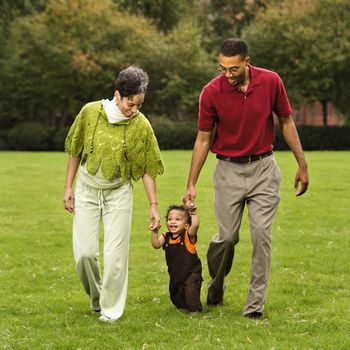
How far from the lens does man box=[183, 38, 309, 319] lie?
655 centimetres

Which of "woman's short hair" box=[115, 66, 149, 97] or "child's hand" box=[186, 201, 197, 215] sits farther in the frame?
"child's hand" box=[186, 201, 197, 215]

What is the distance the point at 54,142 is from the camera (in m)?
43.0

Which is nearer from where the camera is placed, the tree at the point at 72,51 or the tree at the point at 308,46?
the tree at the point at 308,46

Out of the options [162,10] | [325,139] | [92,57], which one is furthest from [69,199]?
[162,10]

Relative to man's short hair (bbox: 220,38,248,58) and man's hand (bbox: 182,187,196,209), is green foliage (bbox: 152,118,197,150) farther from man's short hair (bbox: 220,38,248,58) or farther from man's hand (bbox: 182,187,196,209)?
man's short hair (bbox: 220,38,248,58)

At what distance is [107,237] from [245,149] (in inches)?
52.9

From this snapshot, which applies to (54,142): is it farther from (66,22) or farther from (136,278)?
(136,278)

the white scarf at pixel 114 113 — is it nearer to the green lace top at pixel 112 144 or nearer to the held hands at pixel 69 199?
the green lace top at pixel 112 144

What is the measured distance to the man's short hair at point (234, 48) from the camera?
6336 millimetres

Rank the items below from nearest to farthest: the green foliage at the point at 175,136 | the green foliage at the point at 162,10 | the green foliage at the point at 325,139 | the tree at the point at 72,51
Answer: the green foliage at the point at 175,136 < the green foliage at the point at 325,139 < the tree at the point at 72,51 < the green foliage at the point at 162,10

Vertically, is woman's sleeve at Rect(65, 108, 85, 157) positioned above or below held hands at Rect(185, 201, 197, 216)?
above

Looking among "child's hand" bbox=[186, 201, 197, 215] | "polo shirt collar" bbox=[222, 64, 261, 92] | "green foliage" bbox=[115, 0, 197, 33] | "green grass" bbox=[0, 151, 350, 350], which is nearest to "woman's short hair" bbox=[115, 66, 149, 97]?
"polo shirt collar" bbox=[222, 64, 261, 92]

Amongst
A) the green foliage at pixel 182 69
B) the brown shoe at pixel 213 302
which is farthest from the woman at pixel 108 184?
the green foliage at pixel 182 69

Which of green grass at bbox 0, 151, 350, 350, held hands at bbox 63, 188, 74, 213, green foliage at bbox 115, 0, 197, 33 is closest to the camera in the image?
green grass at bbox 0, 151, 350, 350
